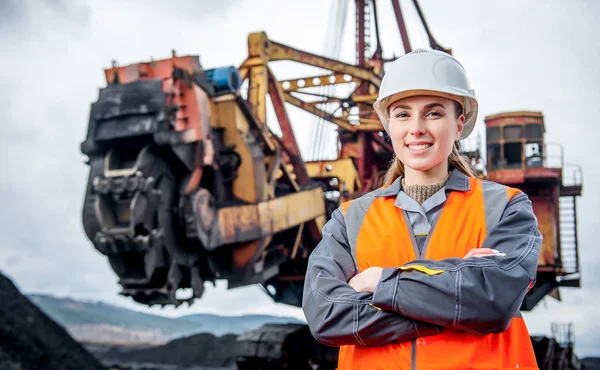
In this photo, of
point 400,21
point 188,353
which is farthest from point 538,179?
point 188,353

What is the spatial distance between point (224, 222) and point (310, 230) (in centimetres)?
274

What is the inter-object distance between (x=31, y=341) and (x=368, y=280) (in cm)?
1371

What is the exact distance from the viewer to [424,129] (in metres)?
2.17

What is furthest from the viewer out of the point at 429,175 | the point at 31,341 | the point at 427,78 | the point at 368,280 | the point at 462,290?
the point at 31,341

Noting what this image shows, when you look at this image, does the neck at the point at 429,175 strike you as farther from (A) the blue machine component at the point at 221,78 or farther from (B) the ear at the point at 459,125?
(A) the blue machine component at the point at 221,78

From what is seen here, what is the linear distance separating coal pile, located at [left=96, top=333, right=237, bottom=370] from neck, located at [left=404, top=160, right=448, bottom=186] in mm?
18847

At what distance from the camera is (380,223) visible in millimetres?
2174

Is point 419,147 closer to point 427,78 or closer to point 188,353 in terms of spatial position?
point 427,78

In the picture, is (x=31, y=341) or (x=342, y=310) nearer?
(x=342, y=310)

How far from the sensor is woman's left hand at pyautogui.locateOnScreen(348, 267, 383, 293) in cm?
199

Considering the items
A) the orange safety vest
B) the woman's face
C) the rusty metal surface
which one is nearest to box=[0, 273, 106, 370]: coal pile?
Result: the rusty metal surface

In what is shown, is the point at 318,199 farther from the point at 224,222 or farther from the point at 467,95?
the point at 467,95

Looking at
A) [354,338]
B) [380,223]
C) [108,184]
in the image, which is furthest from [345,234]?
[108,184]

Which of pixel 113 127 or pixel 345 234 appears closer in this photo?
pixel 345 234
